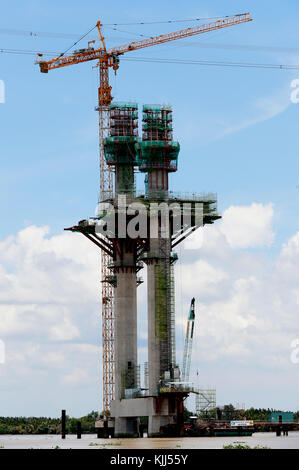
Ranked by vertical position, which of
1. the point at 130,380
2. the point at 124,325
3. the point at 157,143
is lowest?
the point at 130,380

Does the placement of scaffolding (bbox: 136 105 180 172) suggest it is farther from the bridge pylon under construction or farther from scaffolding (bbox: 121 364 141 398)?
scaffolding (bbox: 121 364 141 398)

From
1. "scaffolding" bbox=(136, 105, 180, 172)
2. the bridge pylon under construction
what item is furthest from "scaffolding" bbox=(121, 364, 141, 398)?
"scaffolding" bbox=(136, 105, 180, 172)

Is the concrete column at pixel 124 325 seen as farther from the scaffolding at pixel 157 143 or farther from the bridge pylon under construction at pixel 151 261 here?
the scaffolding at pixel 157 143

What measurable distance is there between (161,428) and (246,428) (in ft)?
56.8

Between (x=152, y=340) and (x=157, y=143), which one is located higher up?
(x=157, y=143)

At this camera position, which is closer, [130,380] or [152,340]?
[152,340]

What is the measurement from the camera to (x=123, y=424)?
194 meters

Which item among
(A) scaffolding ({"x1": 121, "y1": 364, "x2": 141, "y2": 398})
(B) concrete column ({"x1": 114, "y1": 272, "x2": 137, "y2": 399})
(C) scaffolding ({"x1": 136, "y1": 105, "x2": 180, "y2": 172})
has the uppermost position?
(C) scaffolding ({"x1": 136, "y1": 105, "x2": 180, "y2": 172})

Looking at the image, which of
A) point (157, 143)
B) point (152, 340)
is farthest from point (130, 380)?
point (157, 143)

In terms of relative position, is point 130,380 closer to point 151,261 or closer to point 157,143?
point 151,261

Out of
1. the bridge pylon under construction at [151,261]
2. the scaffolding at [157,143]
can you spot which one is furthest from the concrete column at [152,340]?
the scaffolding at [157,143]
